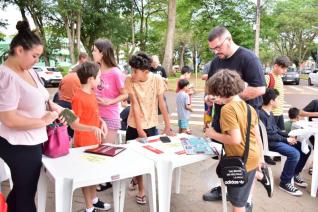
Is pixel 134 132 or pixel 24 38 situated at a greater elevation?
pixel 24 38

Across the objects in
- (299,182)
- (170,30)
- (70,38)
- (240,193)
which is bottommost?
(299,182)

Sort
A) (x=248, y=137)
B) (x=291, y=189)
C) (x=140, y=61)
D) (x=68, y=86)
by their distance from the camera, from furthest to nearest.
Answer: (x=68, y=86) → (x=291, y=189) → (x=140, y=61) → (x=248, y=137)

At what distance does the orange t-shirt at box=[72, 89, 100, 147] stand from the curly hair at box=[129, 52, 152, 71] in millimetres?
490

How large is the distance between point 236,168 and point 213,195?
132 centimetres

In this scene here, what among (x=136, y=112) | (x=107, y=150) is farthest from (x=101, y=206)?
(x=136, y=112)

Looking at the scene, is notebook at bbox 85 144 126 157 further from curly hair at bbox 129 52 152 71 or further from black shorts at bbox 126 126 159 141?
curly hair at bbox 129 52 152 71

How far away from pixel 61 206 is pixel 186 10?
22659 millimetres

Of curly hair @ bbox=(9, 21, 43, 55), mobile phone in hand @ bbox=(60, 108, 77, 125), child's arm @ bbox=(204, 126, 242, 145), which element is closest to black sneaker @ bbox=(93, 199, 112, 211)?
mobile phone in hand @ bbox=(60, 108, 77, 125)

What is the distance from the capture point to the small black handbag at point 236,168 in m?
2.38

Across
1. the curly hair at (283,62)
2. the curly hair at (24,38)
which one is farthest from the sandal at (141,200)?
the curly hair at (283,62)

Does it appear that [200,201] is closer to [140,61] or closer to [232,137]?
[232,137]

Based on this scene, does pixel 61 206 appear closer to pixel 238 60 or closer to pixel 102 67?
pixel 102 67

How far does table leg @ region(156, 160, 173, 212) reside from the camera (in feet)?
8.20

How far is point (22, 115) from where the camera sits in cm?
202
